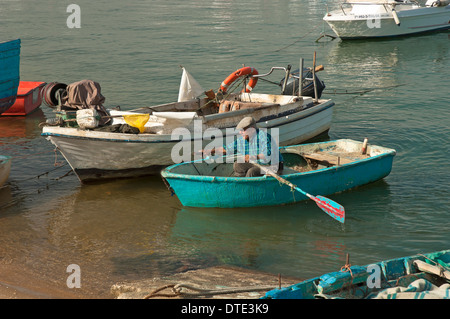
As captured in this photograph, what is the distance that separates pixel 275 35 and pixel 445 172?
18884 millimetres

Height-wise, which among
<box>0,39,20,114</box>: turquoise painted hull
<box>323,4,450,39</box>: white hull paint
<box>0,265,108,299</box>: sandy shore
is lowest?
<box>0,265,108,299</box>: sandy shore

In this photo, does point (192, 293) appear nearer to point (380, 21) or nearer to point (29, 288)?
point (29, 288)

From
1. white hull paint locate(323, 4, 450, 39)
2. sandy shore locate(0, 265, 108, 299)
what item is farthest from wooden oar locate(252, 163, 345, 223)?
white hull paint locate(323, 4, 450, 39)

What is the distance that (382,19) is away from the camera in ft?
92.0

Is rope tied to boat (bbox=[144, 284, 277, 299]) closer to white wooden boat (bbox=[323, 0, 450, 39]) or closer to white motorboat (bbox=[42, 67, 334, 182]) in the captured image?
white motorboat (bbox=[42, 67, 334, 182])

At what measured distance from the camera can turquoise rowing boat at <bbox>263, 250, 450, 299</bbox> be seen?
6598mm

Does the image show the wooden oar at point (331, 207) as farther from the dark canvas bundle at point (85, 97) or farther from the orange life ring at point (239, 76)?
the orange life ring at point (239, 76)

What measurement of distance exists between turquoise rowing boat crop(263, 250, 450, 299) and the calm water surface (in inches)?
65.3

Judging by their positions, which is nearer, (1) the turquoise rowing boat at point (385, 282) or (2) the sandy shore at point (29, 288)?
(1) the turquoise rowing boat at point (385, 282)

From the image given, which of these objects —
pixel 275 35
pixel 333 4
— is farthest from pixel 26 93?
pixel 333 4

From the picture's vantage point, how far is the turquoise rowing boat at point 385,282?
260 inches

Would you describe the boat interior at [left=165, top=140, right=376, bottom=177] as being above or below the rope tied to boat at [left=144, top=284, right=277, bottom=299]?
→ above

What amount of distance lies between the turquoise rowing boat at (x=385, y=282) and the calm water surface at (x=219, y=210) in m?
1.66

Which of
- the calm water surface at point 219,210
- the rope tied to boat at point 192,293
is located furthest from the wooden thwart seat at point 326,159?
the rope tied to boat at point 192,293
